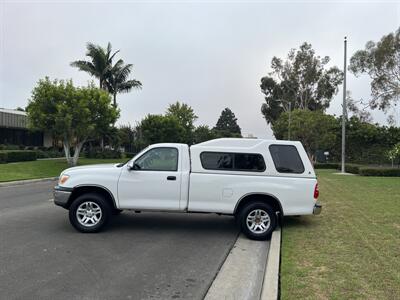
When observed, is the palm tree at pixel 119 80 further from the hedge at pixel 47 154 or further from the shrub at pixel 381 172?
the shrub at pixel 381 172

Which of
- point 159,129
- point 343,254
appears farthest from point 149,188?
point 159,129

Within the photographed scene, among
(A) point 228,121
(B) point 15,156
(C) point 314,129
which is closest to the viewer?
(B) point 15,156

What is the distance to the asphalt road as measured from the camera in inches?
191

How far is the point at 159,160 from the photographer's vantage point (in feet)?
25.9

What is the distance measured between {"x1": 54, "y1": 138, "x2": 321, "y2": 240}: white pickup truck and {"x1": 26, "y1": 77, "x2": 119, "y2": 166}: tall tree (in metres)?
17.1

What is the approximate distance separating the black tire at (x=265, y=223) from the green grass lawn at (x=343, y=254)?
33 cm

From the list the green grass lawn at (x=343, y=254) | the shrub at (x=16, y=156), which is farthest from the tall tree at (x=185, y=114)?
the green grass lawn at (x=343, y=254)

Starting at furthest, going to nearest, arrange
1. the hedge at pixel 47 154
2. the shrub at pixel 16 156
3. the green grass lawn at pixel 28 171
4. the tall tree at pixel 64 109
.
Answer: the hedge at pixel 47 154 < the shrub at pixel 16 156 < the tall tree at pixel 64 109 < the green grass lawn at pixel 28 171

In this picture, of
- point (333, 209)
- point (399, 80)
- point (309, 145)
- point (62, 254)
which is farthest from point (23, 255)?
point (399, 80)

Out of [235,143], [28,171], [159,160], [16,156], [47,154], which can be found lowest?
[28,171]

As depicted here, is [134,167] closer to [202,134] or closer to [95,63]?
[95,63]

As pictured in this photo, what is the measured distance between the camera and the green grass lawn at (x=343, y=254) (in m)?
4.70

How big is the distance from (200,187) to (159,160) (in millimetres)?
1012

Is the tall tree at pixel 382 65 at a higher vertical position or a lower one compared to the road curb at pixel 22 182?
higher
